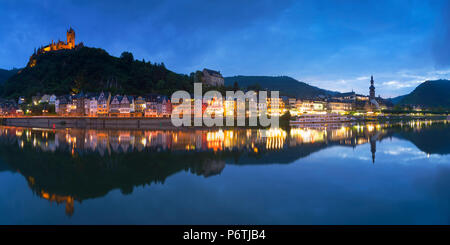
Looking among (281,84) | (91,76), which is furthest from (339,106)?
(91,76)

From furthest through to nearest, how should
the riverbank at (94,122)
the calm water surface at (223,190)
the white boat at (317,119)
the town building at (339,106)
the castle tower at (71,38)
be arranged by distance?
the castle tower at (71,38) < the town building at (339,106) < the white boat at (317,119) < the riverbank at (94,122) < the calm water surface at (223,190)

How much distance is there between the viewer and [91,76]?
238ft

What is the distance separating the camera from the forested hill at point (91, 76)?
65.8 m

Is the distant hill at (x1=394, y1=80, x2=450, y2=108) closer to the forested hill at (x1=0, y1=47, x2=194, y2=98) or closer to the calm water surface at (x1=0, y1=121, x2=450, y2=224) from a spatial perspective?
the forested hill at (x1=0, y1=47, x2=194, y2=98)

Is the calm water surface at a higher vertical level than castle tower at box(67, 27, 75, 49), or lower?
lower

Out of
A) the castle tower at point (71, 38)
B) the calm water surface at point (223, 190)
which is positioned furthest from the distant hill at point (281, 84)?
the calm water surface at point (223, 190)

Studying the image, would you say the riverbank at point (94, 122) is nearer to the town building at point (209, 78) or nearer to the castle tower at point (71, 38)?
the town building at point (209, 78)

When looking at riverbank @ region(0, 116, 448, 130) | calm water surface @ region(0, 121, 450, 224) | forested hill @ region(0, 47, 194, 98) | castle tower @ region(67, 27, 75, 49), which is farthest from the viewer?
castle tower @ region(67, 27, 75, 49)

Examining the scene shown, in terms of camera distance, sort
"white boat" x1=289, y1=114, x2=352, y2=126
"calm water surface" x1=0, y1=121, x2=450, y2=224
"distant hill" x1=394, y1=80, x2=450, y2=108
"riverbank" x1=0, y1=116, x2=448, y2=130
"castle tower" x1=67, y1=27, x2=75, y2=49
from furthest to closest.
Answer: "distant hill" x1=394, y1=80, x2=450, y2=108
"castle tower" x1=67, y1=27, x2=75, y2=49
"white boat" x1=289, y1=114, x2=352, y2=126
"riverbank" x1=0, y1=116, x2=448, y2=130
"calm water surface" x1=0, y1=121, x2=450, y2=224

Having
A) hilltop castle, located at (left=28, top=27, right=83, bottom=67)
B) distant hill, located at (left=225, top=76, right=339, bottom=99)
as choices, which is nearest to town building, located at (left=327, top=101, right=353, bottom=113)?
distant hill, located at (left=225, top=76, right=339, bottom=99)

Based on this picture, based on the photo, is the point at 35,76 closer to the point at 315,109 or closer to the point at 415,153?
the point at 315,109

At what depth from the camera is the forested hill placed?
65.8m

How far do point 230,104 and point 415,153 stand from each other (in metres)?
42.3
